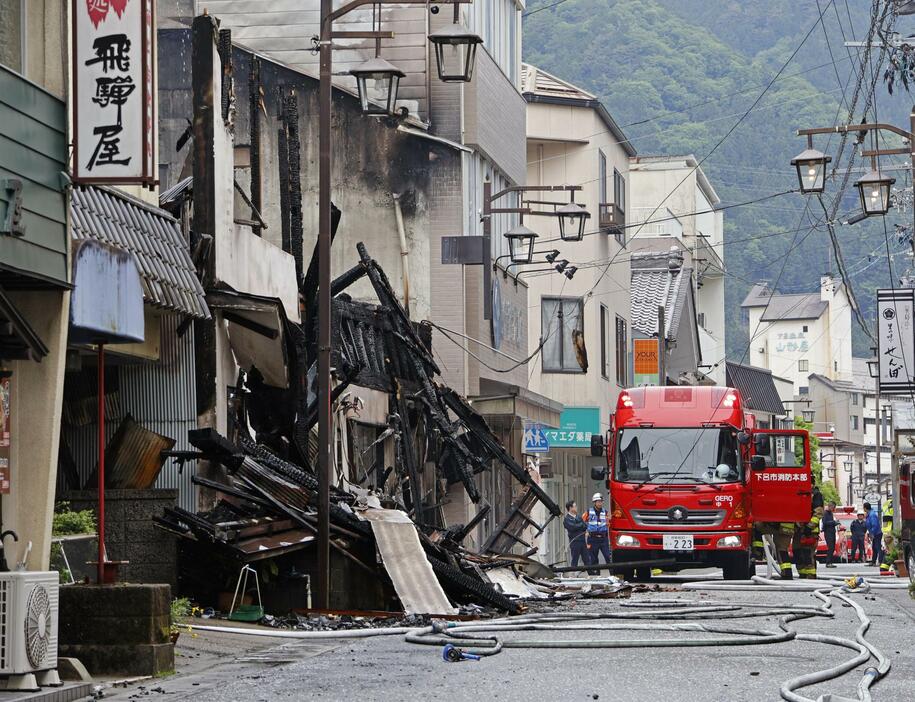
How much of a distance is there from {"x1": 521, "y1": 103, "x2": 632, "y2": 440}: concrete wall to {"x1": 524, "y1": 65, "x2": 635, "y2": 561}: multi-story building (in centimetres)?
3

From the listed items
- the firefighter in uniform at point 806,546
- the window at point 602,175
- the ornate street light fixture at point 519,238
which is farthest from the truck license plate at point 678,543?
the window at point 602,175

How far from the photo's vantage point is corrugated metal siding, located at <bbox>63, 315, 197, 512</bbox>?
19594mm

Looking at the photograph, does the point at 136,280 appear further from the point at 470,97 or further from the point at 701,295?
the point at 701,295

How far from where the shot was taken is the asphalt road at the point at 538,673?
1089cm

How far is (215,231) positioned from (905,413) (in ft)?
98.5

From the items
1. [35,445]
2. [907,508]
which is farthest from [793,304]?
[35,445]

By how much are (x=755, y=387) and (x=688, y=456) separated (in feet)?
229

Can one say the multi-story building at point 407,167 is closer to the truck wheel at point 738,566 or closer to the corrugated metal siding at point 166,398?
the truck wheel at point 738,566

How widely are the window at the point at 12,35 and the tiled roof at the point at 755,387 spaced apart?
254 feet

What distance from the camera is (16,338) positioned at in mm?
11789

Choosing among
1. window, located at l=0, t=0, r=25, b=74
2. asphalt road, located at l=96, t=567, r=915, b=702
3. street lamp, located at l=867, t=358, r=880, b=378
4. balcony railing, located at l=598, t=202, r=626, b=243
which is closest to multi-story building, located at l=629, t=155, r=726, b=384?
street lamp, located at l=867, t=358, r=880, b=378

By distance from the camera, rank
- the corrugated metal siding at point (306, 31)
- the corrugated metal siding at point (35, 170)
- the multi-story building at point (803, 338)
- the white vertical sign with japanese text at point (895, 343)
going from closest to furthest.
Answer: the corrugated metal siding at point (35, 170) → the corrugated metal siding at point (306, 31) → the white vertical sign with japanese text at point (895, 343) → the multi-story building at point (803, 338)

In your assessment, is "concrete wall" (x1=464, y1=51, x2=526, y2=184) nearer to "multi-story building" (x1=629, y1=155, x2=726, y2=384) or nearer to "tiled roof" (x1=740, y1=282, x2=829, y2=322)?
"multi-story building" (x1=629, y1=155, x2=726, y2=384)

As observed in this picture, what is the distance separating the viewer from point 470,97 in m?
34.3
